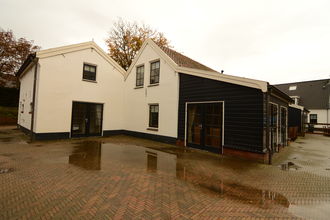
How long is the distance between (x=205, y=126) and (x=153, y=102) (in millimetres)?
4138

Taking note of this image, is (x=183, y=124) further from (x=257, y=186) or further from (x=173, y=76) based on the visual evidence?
(x=257, y=186)

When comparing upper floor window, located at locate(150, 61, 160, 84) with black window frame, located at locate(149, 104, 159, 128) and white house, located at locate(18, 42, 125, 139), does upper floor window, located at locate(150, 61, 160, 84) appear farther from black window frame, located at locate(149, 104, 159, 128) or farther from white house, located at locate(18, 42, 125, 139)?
white house, located at locate(18, 42, 125, 139)

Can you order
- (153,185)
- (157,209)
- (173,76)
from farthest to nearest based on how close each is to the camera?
(173,76)
(153,185)
(157,209)

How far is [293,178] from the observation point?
490 cm

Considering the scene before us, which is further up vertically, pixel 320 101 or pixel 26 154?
pixel 320 101

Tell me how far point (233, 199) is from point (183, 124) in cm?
578

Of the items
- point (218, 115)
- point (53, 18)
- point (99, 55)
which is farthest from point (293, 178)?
point (53, 18)

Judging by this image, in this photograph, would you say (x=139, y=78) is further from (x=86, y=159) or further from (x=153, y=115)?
(x=86, y=159)

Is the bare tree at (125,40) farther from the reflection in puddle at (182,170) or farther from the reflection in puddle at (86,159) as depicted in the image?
the reflection in puddle at (182,170)

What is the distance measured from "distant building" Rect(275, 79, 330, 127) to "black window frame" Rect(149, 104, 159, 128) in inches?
1075

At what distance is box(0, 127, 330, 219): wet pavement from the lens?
297cm

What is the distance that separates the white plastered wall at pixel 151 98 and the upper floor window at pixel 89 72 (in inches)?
102

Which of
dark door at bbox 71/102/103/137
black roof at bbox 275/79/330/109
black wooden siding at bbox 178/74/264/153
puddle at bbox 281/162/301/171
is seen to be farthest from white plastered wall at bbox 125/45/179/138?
black roof at bbox 275/79/330/109

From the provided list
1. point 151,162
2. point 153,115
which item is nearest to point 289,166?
point 151,162
